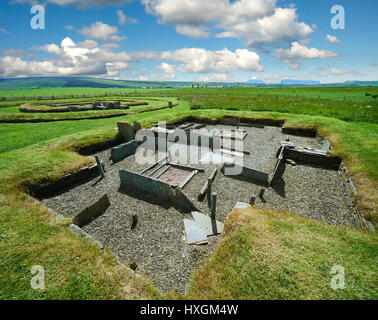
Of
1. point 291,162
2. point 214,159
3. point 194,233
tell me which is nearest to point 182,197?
point 194,233

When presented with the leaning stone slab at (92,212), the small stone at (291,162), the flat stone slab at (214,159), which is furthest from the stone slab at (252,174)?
the leaning stone slab at (92,212)

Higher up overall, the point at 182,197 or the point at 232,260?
the point at 182,197

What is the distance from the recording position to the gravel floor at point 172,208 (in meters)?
6.35

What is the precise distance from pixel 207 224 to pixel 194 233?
878mm

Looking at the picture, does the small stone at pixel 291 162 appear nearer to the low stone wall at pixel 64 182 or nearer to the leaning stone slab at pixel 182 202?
the leaning stone slab at pixel 182 202

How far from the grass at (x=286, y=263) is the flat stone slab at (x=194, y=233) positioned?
988 millimetres

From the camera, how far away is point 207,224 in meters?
7.93

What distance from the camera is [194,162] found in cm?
1355

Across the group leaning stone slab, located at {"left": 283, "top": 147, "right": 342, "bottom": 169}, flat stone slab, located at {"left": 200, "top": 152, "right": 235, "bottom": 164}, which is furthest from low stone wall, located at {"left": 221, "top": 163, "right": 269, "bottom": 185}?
leaning stone slab, located at {"left": 283, "top": 147, "right": 342, "bottom": 169}

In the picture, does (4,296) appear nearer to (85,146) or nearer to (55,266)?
(55,266)

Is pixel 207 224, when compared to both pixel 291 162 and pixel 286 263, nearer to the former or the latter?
pixel 286 263

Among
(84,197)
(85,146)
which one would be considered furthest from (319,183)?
(85,146)

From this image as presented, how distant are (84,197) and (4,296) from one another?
5759 mm
